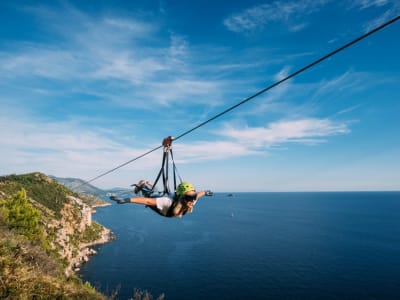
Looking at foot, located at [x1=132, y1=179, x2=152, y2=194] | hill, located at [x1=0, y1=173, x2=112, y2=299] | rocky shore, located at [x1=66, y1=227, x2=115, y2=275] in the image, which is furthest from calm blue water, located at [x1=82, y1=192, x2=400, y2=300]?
foot, located at [x1=132, y1=179, x2=152, y2=194]

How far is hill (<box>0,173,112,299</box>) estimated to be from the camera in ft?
29.7

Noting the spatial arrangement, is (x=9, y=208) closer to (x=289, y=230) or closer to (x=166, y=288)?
(x=166, y=288)

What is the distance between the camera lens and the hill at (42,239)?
9.05 m

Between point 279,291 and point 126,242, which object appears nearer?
point 279,291

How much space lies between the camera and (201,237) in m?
109

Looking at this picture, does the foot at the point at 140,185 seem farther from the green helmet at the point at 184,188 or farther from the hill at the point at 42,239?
the hill at the point at 42,239

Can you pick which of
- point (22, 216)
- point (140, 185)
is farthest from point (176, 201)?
point (22, 216)

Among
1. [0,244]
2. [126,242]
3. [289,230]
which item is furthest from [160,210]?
[289,230]

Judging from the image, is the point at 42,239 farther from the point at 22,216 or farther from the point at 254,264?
the point at 254,264

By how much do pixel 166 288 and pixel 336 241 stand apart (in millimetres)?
70360

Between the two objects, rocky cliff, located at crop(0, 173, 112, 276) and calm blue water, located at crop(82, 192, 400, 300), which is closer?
calm blue water, located at crop(82, 192, 400, 300)

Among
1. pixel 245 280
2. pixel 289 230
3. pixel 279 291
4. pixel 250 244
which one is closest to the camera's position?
pixel 279 291

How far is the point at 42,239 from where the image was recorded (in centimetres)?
4503

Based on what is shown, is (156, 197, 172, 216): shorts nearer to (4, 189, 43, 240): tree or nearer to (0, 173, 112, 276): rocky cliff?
(4, 189, 43, 240): tree
